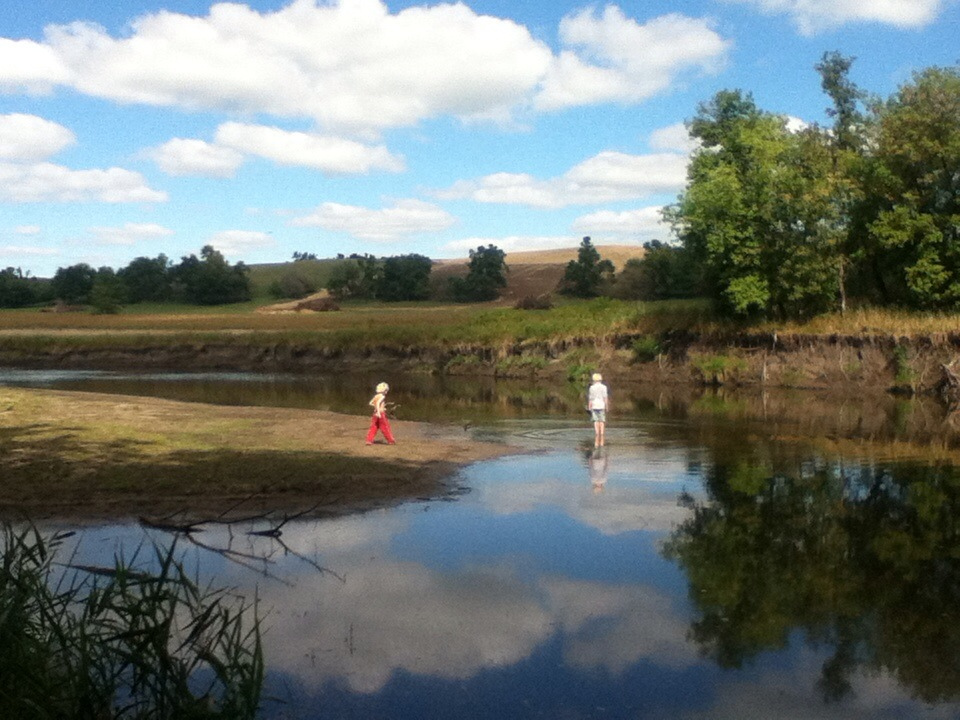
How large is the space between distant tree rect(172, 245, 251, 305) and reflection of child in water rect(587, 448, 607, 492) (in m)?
93.8

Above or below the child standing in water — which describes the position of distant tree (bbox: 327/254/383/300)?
above

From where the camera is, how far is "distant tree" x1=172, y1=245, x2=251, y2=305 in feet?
365

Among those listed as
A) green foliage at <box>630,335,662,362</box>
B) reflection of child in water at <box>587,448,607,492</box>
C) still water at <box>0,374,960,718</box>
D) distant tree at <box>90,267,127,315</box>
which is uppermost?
distant tree at <box>90,267,127,315</box>

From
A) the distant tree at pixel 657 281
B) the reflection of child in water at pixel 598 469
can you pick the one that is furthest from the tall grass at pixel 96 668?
the distant tree at pixel 657 281

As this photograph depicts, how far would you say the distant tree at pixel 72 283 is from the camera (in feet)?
375

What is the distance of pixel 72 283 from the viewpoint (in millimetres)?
116250

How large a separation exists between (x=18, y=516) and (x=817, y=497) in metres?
13.0

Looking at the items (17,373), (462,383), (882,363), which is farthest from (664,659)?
(17,373)

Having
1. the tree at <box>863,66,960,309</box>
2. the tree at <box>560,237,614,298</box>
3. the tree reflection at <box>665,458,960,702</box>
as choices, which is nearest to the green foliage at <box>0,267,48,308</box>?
the tree at <box>560,237,614,298</box>

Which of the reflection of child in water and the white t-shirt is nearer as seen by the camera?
the reflection of child in water

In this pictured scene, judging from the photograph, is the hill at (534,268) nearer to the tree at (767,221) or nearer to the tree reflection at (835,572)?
the tree at (767,221)

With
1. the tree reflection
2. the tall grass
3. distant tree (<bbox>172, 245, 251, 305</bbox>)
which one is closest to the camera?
the tall grass

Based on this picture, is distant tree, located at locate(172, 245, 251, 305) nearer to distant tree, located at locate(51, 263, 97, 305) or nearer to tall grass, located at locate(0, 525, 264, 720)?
distant tree, located at locate(51, 263, 97, 305)

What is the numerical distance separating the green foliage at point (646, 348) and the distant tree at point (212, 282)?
6904 cm
